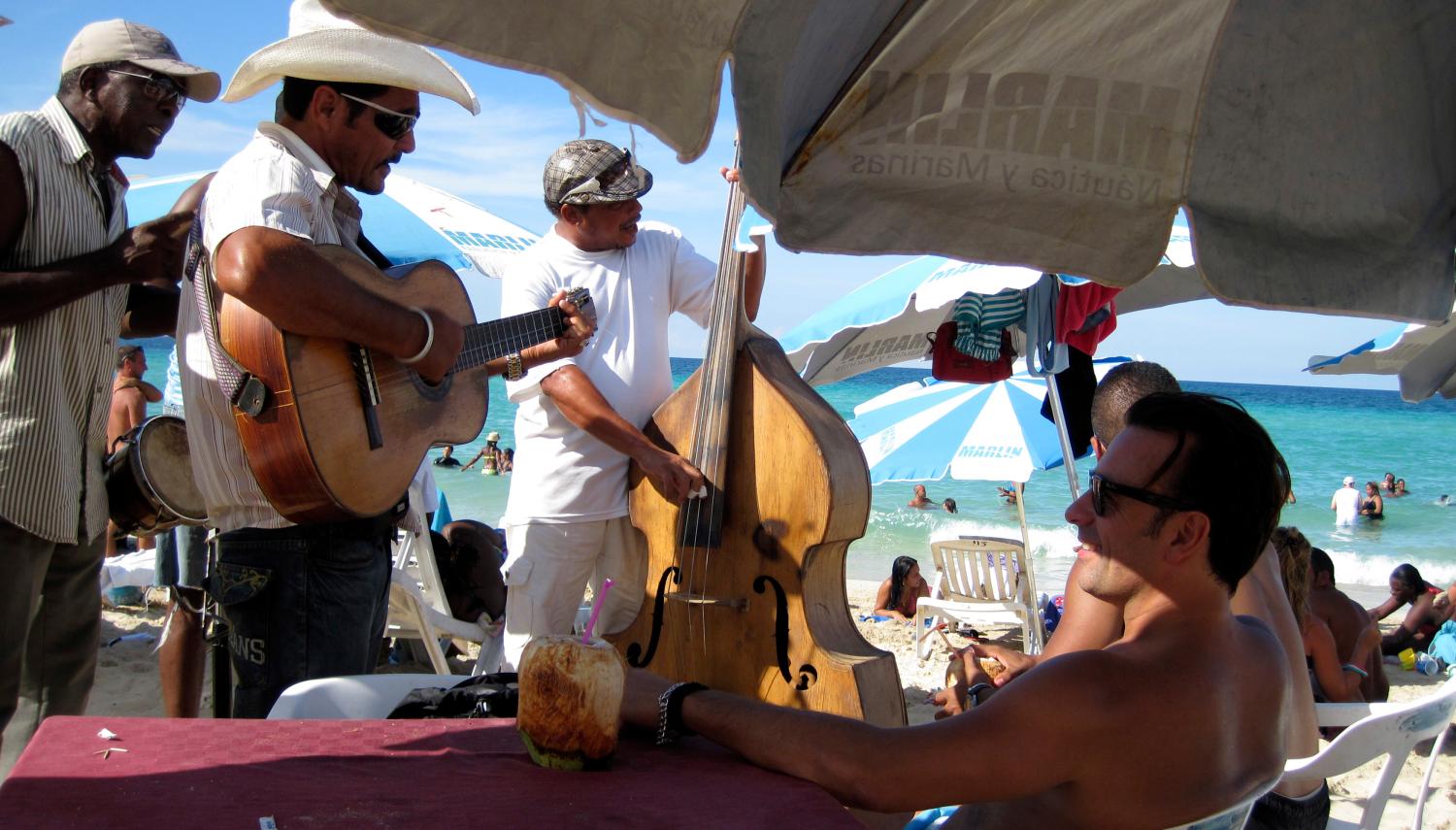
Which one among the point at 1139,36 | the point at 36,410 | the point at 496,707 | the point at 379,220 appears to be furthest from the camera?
the point at 379,220

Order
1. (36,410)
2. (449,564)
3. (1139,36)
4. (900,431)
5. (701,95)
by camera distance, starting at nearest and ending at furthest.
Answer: (701,95) → (1139,36) → (36,410) → (449,564) → (900,431)

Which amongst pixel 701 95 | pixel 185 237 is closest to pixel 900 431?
pixel 185 237

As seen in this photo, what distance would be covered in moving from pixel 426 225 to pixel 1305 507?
2479 cm

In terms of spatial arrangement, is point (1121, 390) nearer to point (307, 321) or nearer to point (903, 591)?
point (307, 321)

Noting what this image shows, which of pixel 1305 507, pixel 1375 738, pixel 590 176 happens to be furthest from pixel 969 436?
pixel 1305 507

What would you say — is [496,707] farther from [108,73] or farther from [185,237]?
[108,73]

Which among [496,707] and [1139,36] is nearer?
[496,707]

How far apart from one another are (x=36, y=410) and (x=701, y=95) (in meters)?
2.14

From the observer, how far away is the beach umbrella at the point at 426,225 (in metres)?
6.84

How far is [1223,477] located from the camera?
183 cm

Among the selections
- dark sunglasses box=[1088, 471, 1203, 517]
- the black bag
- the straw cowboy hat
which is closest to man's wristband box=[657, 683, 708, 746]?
the black bag

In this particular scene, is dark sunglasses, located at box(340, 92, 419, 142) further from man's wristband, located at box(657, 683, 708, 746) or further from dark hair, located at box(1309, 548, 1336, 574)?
dark hair, located at box(1309, 548, 1336, 574)

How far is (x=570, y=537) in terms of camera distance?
3773 millimetres

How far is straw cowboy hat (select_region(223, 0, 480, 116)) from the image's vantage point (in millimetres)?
2785
